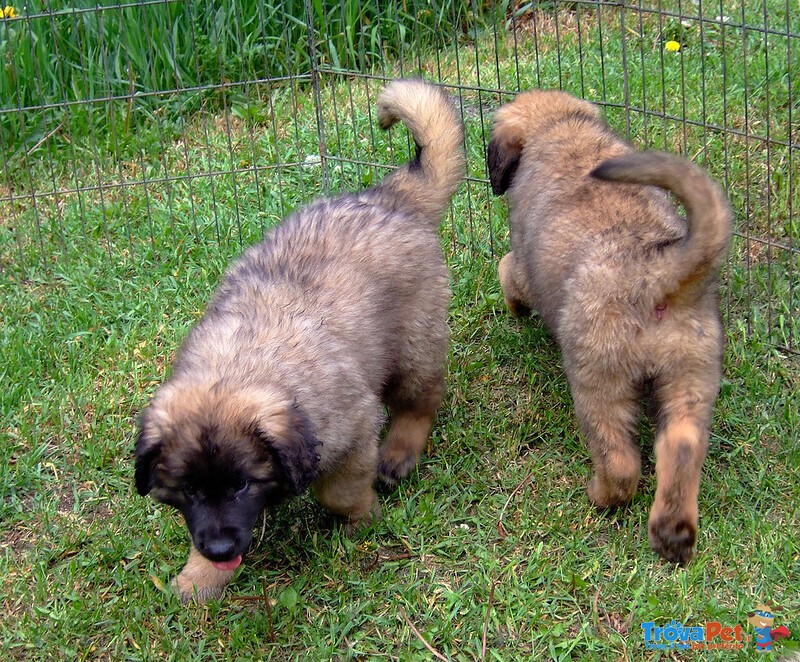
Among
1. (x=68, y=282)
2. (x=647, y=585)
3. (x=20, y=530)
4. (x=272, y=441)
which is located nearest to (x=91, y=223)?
(x=68, y=282)

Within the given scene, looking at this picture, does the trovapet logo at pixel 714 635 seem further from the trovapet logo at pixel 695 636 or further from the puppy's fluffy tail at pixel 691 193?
the puppy's fluffy tail at pixel 691 193

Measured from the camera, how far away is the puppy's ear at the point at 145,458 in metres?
2.88

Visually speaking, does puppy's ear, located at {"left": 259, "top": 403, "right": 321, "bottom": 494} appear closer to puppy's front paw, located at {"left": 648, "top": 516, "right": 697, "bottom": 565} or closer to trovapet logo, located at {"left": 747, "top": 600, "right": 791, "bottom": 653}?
puppy's front paw, located at {"left": 648, "top": 516, "right": 697, "bottom": 565}

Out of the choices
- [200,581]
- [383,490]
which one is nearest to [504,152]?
[383,490]

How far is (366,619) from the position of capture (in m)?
3.18

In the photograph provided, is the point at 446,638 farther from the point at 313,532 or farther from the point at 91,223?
the point at 91,223

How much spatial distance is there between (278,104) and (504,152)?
2.35 metres

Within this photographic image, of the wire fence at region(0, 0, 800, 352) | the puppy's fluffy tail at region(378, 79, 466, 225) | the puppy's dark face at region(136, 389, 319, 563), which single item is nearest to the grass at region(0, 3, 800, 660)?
the wire fence at region(0, 0, 800, 352)

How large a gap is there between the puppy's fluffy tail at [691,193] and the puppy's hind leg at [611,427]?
484 mm

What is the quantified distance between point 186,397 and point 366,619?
892 mm

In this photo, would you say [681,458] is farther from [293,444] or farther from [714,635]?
[293,444]

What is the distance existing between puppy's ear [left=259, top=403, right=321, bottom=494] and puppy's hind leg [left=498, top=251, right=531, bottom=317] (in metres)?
1.54

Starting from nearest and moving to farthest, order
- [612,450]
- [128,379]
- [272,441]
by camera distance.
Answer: [272,441] → [612,450] → [128,379]

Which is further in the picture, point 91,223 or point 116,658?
point 91,223
